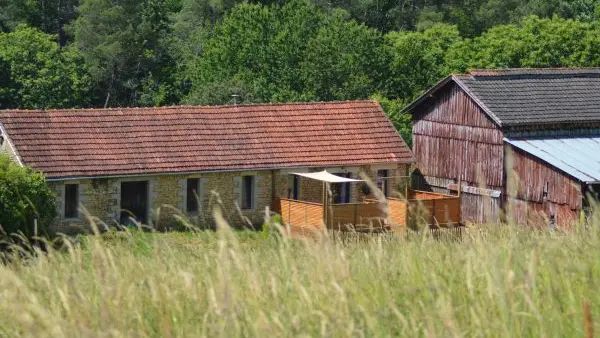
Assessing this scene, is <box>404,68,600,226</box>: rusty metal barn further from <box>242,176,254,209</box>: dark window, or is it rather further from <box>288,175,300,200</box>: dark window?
<box>242,176,254,209</box>: dark window

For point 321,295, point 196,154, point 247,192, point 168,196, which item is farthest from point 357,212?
point 321,295

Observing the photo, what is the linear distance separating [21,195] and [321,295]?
20.6 metres

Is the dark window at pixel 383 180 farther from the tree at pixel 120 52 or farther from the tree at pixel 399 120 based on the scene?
the tree at pixel 120 52

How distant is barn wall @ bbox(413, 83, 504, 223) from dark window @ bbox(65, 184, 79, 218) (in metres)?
11.2

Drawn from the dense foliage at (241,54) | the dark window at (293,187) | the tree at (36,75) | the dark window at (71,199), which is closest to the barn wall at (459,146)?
the dark window at (293,187)

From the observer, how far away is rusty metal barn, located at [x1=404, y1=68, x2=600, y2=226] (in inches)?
1230

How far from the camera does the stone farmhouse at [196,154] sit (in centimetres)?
2919

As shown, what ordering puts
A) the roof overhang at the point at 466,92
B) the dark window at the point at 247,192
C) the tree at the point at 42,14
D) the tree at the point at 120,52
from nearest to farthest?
the dark window at the point at 247,192
the roof overhang at the point at 466,92
the tree at the point at 120,52
the tree at the point at 42,14

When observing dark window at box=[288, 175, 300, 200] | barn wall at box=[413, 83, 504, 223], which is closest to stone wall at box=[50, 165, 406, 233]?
dark window at box=[288, 175, 300, 200]

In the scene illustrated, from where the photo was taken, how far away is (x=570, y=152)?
106 ft

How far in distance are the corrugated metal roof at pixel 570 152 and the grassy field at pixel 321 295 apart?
24.6m

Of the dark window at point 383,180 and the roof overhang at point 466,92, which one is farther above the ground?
the roof overhang at point 466,92

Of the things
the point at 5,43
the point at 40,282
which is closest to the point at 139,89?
the point at 5,43

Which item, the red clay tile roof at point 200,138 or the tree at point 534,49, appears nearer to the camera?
the red clay tile roof at point 200,138
